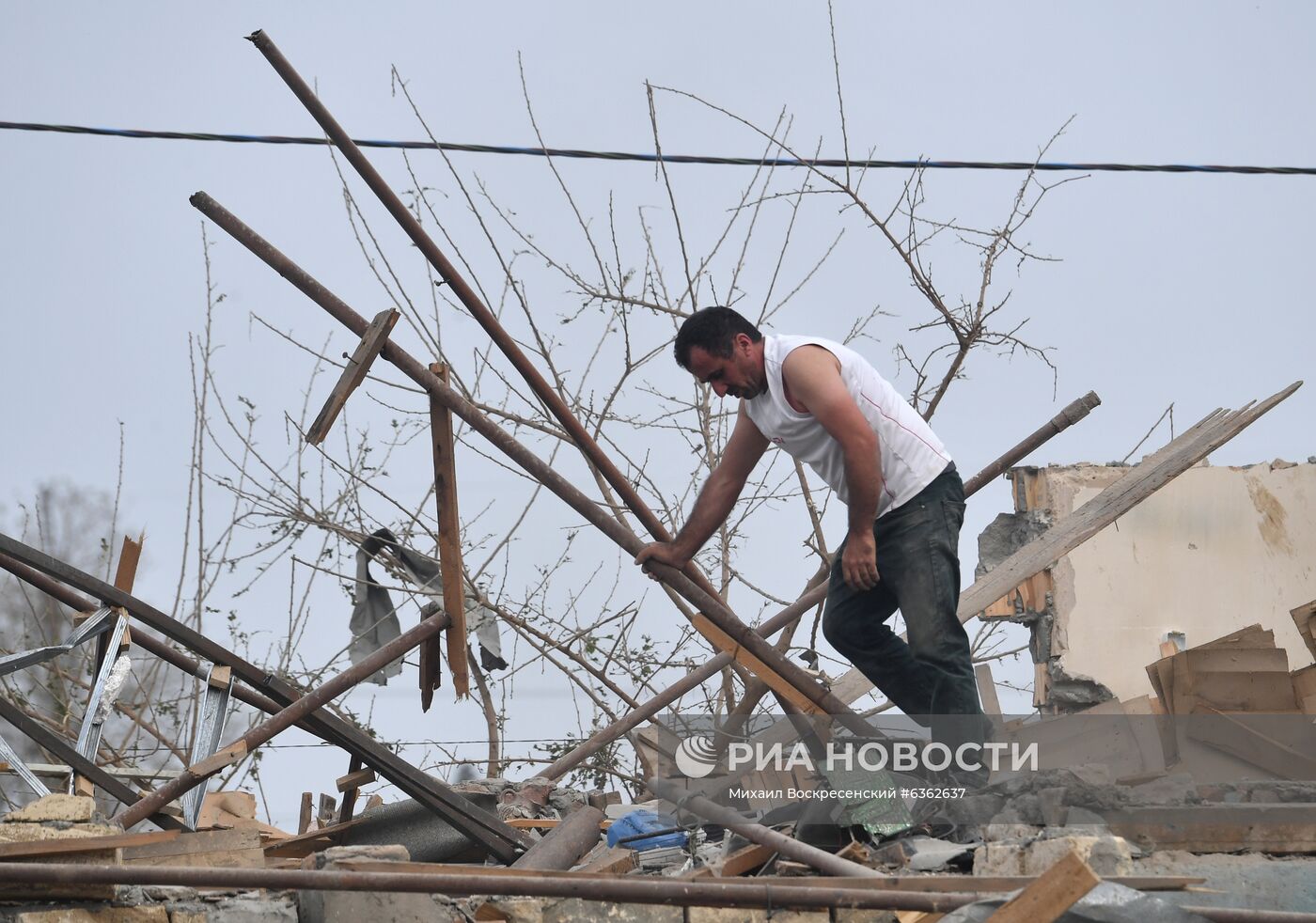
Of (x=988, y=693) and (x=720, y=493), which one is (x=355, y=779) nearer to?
(x=720, y=493)

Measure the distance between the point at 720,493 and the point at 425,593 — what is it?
3218mm

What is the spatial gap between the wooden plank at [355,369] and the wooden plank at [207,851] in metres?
1.17

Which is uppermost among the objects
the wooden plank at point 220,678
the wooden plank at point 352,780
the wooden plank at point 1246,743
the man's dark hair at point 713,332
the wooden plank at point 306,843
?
the man's dark hair at point 713,332

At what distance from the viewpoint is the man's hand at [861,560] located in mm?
4008

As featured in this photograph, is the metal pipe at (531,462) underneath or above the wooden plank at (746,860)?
above

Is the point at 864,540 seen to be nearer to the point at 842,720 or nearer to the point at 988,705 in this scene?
the point at 842,720

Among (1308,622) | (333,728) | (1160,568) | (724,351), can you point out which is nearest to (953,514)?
(724,351)

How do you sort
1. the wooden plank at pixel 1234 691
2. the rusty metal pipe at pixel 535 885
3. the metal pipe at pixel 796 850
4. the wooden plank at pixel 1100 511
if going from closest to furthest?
the rusty metal pipe at pixel 535 885 < the metal pipe at pixel 796 850 < the wooden plank at pixel 1234 691 < the wooden plank at pixel 1100 511

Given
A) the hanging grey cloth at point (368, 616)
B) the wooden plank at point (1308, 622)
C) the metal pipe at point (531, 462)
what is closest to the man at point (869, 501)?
the metal pipe at point (531, 462)

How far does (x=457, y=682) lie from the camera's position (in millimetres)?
4227

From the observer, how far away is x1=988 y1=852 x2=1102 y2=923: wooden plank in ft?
8.02

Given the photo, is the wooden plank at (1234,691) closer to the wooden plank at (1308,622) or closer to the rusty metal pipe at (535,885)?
the wooden plank at (1308,622)

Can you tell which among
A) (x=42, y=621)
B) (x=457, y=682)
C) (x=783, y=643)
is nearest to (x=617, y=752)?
(x=783, y=643)

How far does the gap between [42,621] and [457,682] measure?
22.7ft
